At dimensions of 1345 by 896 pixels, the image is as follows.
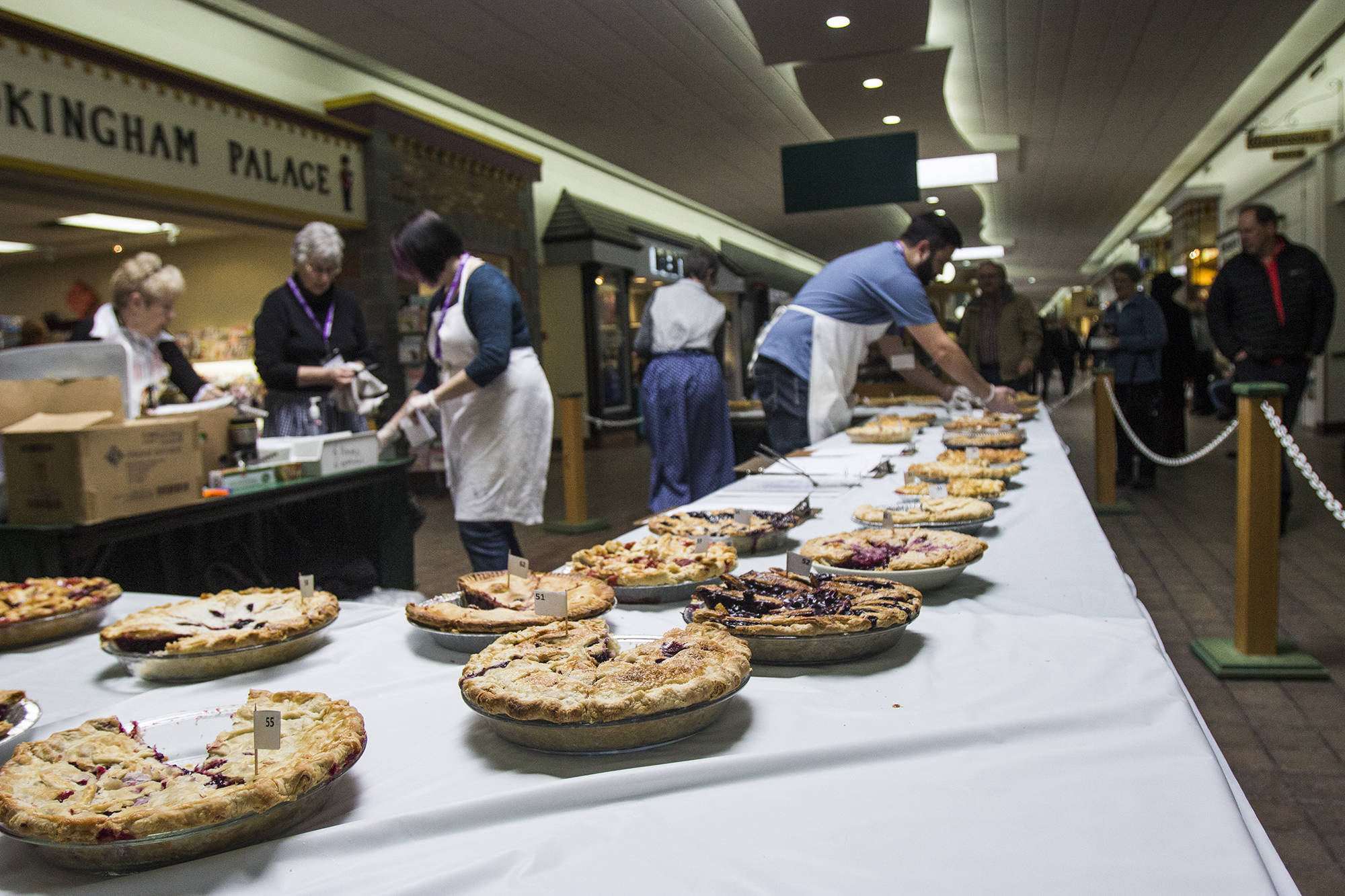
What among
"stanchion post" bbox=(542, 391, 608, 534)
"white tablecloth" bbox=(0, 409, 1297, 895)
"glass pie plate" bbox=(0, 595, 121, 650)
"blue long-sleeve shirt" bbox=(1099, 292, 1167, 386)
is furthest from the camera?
"blue long-sleeve shirt" bbox=(1099, 292, 1167, 386)

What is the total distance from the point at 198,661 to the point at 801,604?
0.82 metres

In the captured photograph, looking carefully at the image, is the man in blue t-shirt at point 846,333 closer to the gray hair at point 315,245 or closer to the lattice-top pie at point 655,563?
the gray hair at point 315,245

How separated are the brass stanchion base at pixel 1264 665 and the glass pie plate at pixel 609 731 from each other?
2.83 metres

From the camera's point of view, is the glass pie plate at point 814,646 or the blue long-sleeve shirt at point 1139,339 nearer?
the glass pie plate at point 814,646

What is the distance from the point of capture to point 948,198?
41.1 feet

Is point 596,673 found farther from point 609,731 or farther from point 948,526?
point 948,526

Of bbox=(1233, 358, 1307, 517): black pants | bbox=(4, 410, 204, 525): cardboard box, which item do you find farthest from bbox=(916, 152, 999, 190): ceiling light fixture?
bbox=(4, 410, 204, 525): cardboard box

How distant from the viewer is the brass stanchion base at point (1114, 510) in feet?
20.1

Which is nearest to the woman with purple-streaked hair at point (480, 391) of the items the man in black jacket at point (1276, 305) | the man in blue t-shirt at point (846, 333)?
the man in blue t-shirt at point (846, 333)

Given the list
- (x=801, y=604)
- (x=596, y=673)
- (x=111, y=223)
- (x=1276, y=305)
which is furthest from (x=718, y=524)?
(x=111, y=223)

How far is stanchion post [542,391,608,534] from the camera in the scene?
21.0 feet

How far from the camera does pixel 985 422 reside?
4035mm

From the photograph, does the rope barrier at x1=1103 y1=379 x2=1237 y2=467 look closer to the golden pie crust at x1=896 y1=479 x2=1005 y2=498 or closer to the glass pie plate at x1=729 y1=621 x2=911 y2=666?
the golden pie crust at x1=896 y1=479 x2=1005 y2=498

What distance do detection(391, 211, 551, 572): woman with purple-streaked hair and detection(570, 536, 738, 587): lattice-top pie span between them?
1.37m
